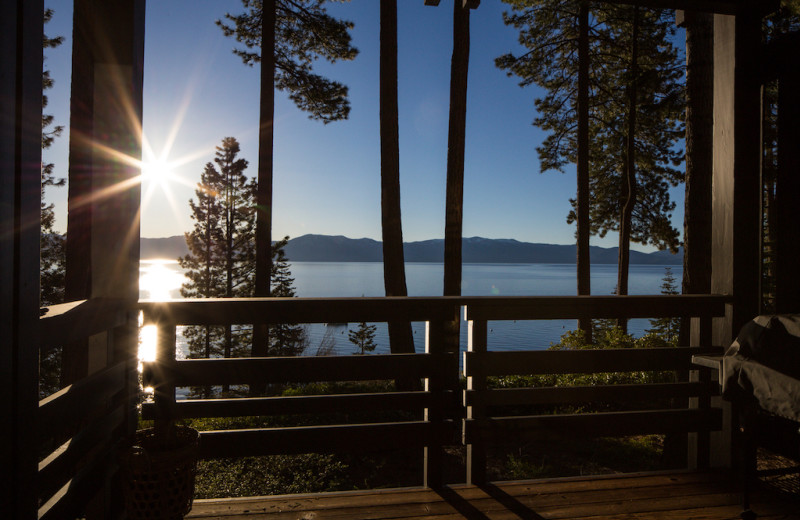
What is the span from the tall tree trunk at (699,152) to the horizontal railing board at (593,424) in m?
3.04

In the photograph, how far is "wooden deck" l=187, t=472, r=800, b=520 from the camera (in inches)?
96.2

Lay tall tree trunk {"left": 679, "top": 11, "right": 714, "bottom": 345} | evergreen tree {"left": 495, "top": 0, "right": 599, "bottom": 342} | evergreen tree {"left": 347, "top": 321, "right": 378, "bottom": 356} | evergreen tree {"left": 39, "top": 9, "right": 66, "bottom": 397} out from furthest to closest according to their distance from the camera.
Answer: evergreen tree {"left": 347, "top": 321, "right": 378, "bottom": 356}, evergreen tree {"left": 39, "top": 9, "right": 66, "bottom": 397}, evergreen tree {"left": 495, "top": 0, "right": 599, "bottom": 342}, tall tree trunk {"left": 679, "top": 11, "right": 714, "bottom": 345}

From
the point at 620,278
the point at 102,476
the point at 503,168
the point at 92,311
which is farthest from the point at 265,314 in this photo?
the point at 503,168

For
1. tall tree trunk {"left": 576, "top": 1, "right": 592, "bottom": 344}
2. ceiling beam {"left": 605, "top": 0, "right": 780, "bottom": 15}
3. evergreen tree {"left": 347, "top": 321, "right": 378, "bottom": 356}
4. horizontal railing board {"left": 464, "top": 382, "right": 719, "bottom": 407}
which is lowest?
evergreen tree {"left": 347, "top": 321, "right": 378, "bottom": 356}

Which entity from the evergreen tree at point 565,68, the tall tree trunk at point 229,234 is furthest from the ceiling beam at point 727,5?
the tall tree trunk at point 229,234

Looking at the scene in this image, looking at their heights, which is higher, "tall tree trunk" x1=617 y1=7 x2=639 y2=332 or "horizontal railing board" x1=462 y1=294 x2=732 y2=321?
"tall tree trunk" x1=617 y1=7 x2=639 y2=332

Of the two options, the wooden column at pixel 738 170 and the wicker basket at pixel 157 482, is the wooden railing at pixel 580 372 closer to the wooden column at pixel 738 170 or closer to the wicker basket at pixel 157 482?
the wooden column at pixel 738 170

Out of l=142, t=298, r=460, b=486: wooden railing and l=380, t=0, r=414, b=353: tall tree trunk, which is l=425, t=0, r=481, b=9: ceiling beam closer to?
l=142, t=298, r=460, b=486: wooden railing

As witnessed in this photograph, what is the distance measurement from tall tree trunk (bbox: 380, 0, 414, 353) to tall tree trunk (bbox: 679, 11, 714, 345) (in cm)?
407

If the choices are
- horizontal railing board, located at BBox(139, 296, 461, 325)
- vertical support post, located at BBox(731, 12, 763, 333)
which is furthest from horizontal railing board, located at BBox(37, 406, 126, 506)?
vertical support post, located at BBox(731, 12, 763, 333)

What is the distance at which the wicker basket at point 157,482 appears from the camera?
2.02 metres

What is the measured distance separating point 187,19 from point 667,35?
1270 centimetres

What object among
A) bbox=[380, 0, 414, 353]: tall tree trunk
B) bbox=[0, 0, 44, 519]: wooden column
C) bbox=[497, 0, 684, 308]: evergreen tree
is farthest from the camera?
bbox=[497, 0, 684, 308]: evergreen tree

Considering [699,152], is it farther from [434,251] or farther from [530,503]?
[434,251]
